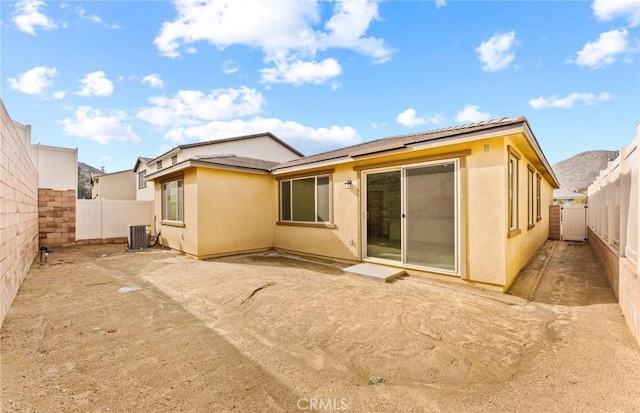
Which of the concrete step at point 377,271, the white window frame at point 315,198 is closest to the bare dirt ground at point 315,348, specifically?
the concrete step at point 377,271

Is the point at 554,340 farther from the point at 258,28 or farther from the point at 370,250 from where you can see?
the point at 258,28

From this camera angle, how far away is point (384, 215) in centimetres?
635

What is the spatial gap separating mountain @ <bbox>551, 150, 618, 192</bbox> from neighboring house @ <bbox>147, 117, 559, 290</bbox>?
162 ft

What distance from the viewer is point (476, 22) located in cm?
711

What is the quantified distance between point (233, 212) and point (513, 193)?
716cm

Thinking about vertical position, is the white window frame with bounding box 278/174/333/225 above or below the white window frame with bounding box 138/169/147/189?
below

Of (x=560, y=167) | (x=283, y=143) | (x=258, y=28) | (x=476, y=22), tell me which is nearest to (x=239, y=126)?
(x=283, y=143)

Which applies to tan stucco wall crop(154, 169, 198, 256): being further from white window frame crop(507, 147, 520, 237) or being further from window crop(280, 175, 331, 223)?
white window frame crop(507, 147, 520, 237)

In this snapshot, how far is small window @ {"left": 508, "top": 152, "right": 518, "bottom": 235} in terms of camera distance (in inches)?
203

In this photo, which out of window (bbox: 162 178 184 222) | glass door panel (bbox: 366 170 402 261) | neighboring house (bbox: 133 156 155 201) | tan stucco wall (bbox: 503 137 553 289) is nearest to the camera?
tan stucco wall (bbox: 503 137 553 289)

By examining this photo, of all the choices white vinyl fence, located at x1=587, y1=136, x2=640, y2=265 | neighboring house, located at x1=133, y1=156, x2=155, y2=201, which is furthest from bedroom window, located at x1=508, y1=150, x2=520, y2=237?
neighboring house, located at x1=133, y1=156, x2=155, y2=201

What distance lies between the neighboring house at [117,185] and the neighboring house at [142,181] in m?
1.22

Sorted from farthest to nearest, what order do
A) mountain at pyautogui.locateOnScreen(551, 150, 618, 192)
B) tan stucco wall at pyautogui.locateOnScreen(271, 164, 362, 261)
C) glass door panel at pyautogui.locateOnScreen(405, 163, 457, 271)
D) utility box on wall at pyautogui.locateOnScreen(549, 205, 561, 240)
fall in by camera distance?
mountain at pyautogui.locateOnScreen(551, 150, 618, 192) < utility box on wall at pyautogui.locateOnScreen(549, 205, 561, 240) < tan stucco wall at pyautogui.locateOnScreen(271, 164, 362, 261) < glass door panel at pyautogui.locateOnScreen(405, 163, 457, 271)

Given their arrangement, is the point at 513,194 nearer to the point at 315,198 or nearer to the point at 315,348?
the point at 315,198
